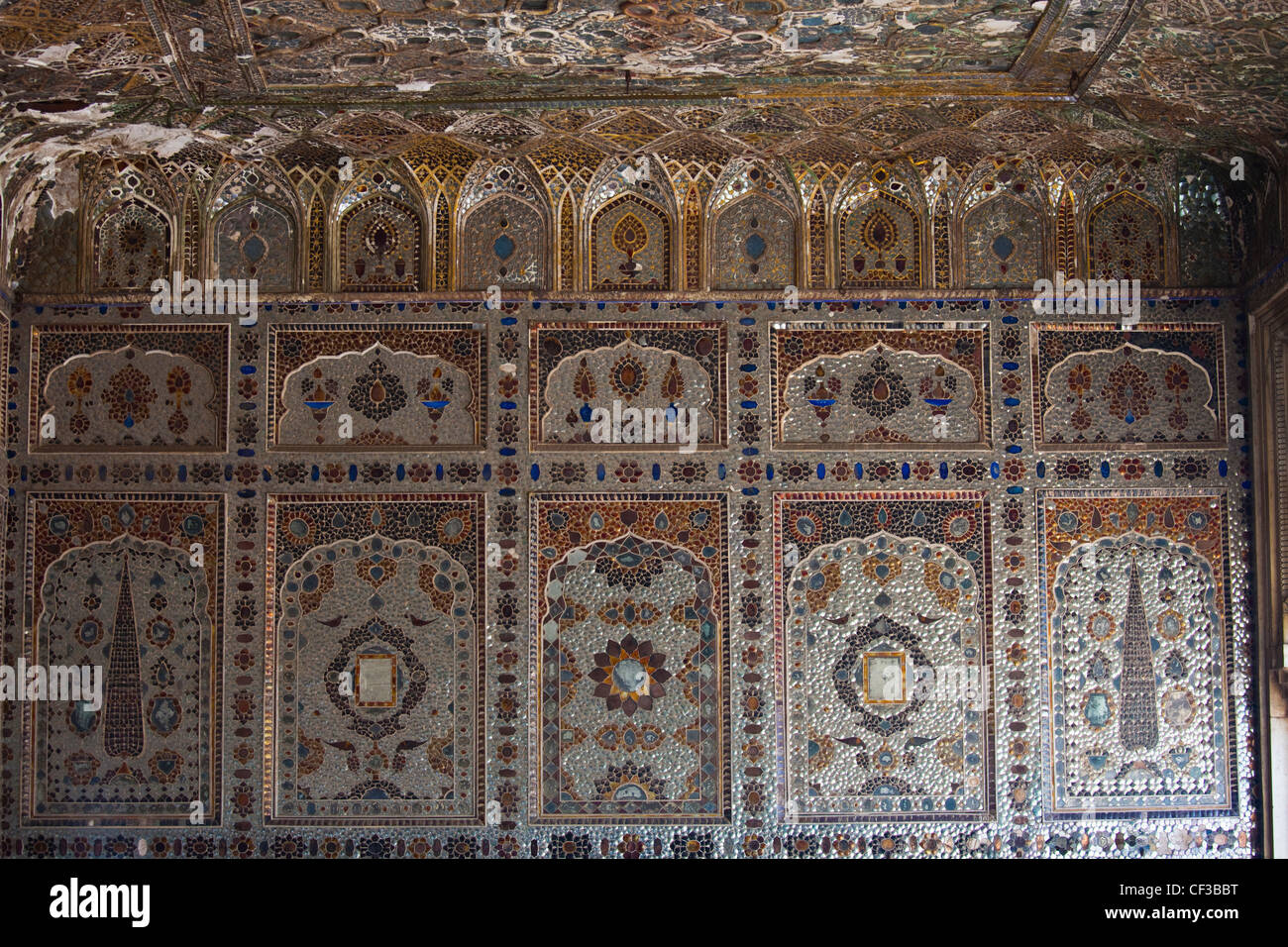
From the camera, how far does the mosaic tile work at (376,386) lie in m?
6.00

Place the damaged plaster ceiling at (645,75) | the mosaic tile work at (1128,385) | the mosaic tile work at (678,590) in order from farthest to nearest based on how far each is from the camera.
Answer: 1. the mosaic tile work at (1128,385)
2. the mosaic tile work at (678,590)
3. the damaged plaster ceiling at (645,75)

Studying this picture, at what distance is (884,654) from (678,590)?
100 cm

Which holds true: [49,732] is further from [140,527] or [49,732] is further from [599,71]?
[599,71]

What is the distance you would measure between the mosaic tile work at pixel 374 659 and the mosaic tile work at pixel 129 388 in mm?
574

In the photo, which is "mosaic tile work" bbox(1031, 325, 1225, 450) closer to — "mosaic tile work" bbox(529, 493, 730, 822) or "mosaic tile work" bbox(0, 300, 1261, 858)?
"mosaic tile work" bbox(0, 300, 1261, 858)

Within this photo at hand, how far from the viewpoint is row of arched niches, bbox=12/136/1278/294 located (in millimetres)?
6070

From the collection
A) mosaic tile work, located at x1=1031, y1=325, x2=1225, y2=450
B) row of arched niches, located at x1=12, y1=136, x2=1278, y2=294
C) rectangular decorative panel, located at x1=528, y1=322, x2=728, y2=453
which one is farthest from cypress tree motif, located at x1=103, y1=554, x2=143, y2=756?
mosaic tile work, located at x1=1031, y1=325, x2=1225, y2=450

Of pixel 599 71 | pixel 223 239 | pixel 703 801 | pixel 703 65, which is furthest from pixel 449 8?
pixel 703 801

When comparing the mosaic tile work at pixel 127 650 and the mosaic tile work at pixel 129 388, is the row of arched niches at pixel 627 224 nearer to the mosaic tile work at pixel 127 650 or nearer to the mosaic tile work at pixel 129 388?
the mosaic tile work at pixel 129 388

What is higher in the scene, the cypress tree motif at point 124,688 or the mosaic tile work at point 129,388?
the mosaic tile work at point 129,388

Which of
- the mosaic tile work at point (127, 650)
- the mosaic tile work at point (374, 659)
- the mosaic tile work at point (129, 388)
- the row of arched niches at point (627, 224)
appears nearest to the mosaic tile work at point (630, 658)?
the mosaic tile work at point (374, 659)

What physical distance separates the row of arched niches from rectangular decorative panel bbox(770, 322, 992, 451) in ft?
0.84

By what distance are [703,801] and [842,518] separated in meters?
1.46

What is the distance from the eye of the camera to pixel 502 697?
5863 millimetres
